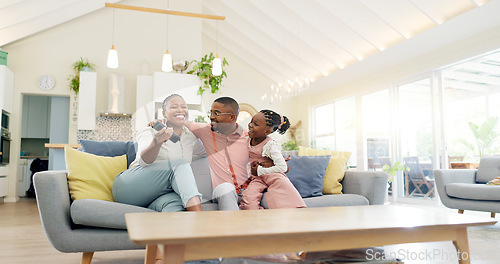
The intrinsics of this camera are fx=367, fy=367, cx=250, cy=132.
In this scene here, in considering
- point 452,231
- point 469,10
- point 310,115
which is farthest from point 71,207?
point 310,115

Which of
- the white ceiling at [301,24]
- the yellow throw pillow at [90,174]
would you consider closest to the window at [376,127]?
the white ceiling at [301,24]

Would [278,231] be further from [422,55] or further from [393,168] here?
[422,55]

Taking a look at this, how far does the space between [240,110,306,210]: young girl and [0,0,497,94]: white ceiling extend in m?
3.27

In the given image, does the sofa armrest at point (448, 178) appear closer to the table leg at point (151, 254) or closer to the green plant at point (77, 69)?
the table leg at point (151, 254)

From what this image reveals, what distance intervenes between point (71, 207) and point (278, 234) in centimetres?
135

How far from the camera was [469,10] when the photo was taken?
13.9 feet

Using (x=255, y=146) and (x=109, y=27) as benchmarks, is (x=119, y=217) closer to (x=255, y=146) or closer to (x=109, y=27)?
(x=255, y=146)

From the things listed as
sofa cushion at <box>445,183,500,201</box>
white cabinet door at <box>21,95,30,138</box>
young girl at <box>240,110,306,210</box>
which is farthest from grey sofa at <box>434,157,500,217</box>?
white cabinet door at <box>21,95,30,138</box>

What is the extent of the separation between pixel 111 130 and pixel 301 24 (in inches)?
159

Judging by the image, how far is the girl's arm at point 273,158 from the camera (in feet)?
7.48

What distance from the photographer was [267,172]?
228 centimetres

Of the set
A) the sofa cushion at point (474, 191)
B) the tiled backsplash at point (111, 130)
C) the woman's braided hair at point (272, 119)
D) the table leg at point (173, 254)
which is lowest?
the sofa cushion at point (474, 191)

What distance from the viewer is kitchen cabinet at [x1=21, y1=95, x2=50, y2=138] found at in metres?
8.02

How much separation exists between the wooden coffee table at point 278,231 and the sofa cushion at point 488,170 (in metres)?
2.98
